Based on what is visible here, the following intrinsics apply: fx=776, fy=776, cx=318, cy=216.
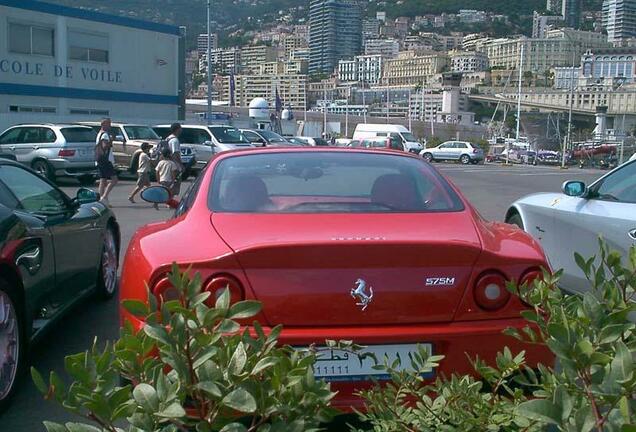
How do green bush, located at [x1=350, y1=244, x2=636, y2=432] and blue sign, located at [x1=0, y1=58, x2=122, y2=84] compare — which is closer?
green bush, located at [x1=350, y1=244, x2=636, y2=432]

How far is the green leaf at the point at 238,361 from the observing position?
5.94ft

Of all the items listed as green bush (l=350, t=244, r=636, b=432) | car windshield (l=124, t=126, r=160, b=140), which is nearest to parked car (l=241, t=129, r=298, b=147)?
car windshield (l=124, t=126, r=160, b=140)

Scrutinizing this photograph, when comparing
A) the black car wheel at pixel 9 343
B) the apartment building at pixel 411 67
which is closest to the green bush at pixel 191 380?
the black car wheel at pixel 9 343

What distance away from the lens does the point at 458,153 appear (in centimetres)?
4756

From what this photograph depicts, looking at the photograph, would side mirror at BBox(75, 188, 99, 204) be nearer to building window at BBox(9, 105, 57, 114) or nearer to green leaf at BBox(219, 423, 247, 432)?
green leaf at BBox(219, 423, 247, 432)

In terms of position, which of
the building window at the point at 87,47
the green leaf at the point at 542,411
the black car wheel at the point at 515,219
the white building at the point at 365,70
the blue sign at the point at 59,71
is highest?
the white building at the point at 365,70

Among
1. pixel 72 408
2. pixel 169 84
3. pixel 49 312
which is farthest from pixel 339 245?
pixel 169 84

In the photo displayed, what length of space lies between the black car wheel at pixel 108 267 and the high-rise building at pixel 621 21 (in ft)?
577

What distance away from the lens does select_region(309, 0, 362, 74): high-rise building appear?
190 metres

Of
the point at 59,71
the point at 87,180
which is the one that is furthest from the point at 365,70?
the point at 87,180

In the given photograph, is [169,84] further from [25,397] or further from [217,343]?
[217,343]

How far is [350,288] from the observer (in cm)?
312

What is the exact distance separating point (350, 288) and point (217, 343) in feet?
4.19

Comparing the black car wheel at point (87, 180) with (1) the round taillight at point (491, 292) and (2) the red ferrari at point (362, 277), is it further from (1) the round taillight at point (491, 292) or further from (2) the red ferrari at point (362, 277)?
(1) the round taillight at point (491, 292)
